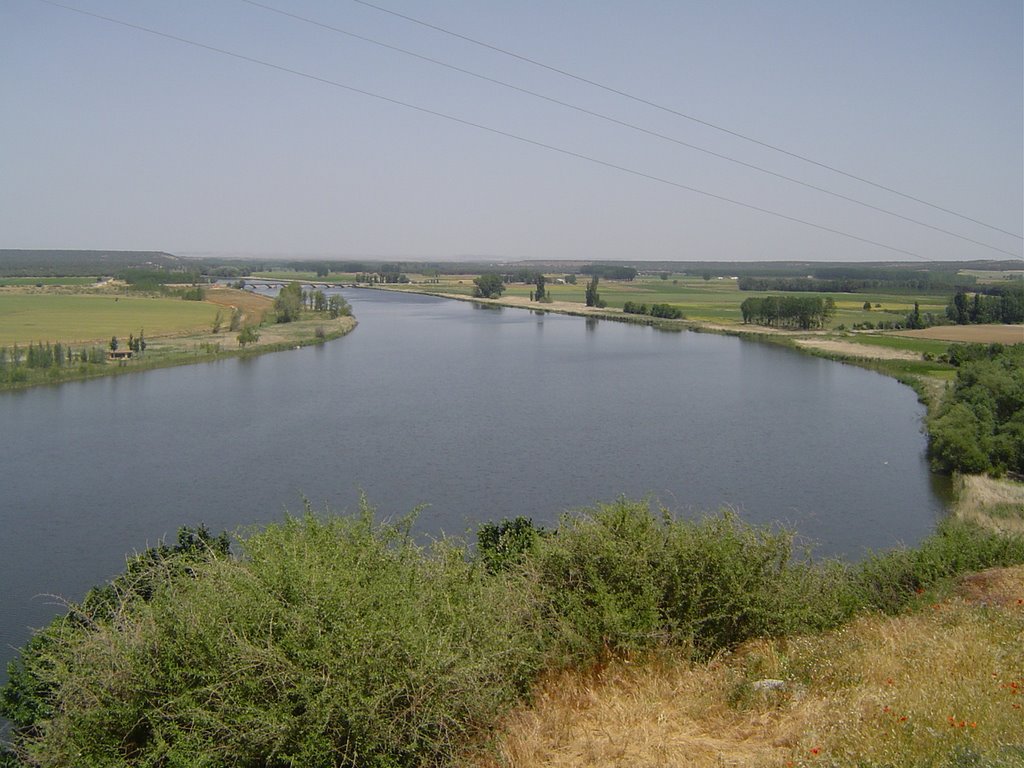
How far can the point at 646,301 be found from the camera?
56531 mm

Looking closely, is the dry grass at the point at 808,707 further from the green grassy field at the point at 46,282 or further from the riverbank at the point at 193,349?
the green grassy field at the point at 46,282

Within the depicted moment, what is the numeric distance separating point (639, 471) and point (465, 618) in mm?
11220

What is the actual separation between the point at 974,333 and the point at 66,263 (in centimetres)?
7619

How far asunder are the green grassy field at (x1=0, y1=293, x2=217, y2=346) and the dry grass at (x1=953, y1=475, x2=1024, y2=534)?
2679 centimetres

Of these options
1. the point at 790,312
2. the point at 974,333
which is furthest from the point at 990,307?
the point at 790,312

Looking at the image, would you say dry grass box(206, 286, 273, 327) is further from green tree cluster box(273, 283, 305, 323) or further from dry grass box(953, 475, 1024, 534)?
dry grass box(953, 475, 1024, 534)

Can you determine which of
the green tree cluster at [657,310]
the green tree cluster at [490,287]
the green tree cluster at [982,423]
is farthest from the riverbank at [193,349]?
the green tree cluster at [982,423]

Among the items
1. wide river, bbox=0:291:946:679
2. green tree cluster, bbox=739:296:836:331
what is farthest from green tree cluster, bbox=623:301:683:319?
wide river, bbox=0:291:946:679

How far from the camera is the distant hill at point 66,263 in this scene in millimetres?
61331

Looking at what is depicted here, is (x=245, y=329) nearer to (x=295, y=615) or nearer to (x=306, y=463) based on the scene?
(x=306, y=463)

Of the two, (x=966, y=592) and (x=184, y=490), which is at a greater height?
(x=966, y=592)

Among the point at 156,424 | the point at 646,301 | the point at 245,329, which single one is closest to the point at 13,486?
the point at 156,424

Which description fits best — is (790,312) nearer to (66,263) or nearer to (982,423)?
(982,423)

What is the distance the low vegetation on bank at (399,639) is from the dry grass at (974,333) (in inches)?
1082
